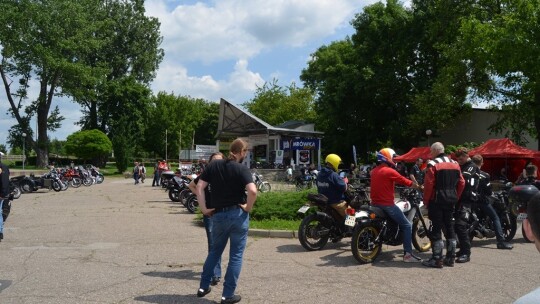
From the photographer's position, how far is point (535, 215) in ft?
6.35

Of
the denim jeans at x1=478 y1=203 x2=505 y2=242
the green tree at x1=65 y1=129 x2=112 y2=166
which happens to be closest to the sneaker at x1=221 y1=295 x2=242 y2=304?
the denim jeans at x1=478 y1=203 x2=505 y2=242

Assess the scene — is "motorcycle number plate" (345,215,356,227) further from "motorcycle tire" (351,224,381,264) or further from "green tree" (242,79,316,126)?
"green tree" (242,79,316,126)

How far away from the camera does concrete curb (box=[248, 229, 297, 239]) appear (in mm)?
10450

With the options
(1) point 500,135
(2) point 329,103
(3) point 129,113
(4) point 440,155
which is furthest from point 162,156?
(4) point 440,155

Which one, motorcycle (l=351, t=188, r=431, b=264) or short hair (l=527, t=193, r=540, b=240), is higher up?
short hair (l=527, t=193, r=540, b=240)

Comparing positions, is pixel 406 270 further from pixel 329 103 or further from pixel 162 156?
pixel 162 156

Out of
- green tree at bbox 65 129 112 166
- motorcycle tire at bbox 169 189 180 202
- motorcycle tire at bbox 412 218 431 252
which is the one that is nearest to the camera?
motorcycle tire at bbox 412 218 431 252

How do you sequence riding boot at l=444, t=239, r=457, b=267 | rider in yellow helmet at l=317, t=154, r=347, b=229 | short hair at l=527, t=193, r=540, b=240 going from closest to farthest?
short hair at l=527, t=193, r=540, b=240, riding boot at l=444, t=239, r=457, b=267, rider in yellow helmet at l=317, t=154, r=347, b=229

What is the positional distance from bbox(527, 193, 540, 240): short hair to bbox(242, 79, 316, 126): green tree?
53.9 metres

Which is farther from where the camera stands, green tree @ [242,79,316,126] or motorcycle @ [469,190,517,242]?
green tree @ [242,79,316,126]

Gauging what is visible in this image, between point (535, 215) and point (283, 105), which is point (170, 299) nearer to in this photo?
point (535, 215)

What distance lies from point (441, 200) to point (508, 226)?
3.31 metres

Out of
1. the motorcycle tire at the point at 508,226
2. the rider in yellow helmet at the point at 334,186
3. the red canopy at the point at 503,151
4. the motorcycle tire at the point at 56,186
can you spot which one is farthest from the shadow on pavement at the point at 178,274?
the motorcycle tire at the point at 56,186

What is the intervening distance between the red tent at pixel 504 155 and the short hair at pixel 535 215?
74.3 feet
